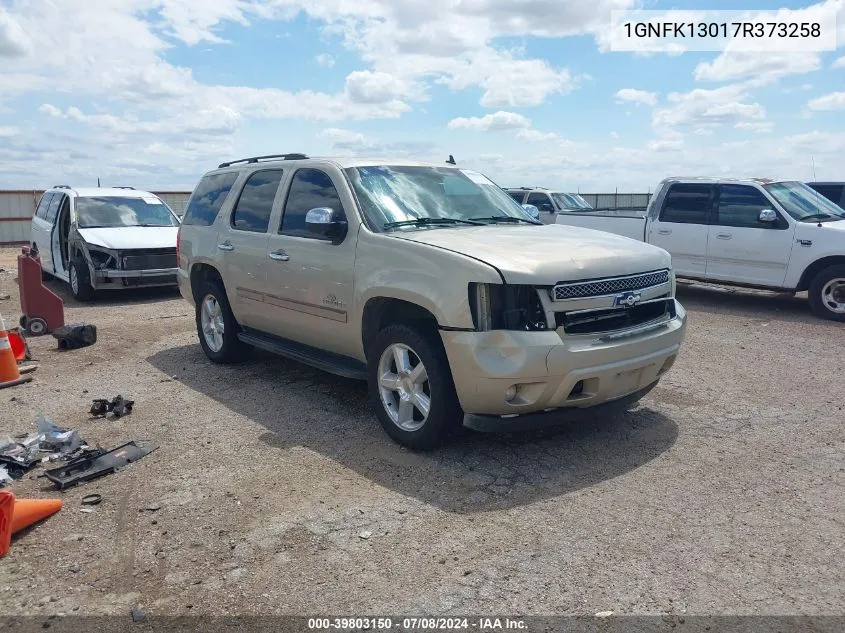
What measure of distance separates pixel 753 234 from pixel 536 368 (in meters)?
7.26

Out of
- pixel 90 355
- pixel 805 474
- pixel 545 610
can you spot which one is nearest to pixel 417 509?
pixel 545 610

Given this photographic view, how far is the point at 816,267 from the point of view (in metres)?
9.57

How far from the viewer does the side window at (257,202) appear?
6270mm

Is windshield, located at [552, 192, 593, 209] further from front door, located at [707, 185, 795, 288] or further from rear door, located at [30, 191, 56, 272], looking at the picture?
rear door, located at [30, 191, 56, 272]

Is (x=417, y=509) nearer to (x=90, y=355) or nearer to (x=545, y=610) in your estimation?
(x=545, y=610)

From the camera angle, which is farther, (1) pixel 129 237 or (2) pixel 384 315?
(1) pixel 129 237

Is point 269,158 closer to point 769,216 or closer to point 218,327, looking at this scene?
point 218,327

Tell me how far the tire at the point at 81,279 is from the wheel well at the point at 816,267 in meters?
10.7

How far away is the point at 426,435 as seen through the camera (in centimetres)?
456

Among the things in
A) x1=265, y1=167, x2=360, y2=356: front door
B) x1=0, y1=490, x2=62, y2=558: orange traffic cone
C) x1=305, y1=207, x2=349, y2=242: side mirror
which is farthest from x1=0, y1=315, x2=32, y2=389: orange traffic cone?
x1=305, y1=207, x2=349, y2=242: side mirror

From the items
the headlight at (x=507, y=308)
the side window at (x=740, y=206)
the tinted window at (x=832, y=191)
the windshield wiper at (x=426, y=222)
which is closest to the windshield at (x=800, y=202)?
the side window at (x=740, y=206)

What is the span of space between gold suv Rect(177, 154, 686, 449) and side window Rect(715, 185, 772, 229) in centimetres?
547

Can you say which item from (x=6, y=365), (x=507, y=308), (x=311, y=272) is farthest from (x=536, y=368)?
(x=6, y=365)

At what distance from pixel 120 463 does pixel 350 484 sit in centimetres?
157
